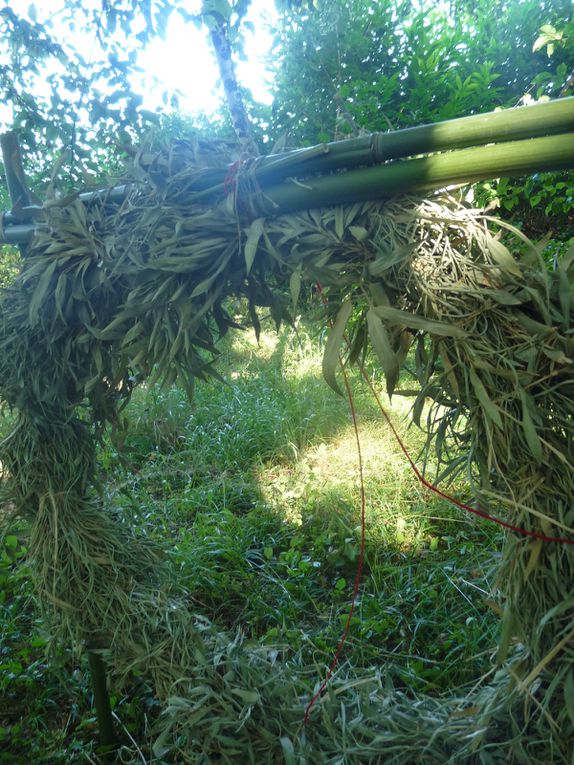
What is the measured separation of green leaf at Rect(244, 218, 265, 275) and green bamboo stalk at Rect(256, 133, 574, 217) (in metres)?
0.02

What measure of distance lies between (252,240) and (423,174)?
28 centimetres

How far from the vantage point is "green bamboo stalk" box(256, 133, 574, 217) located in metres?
0.70

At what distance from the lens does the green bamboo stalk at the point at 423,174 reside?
2.28 feet

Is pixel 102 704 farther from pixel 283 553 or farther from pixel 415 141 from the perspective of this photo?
pixel 415 141

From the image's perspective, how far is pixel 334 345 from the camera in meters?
0.79

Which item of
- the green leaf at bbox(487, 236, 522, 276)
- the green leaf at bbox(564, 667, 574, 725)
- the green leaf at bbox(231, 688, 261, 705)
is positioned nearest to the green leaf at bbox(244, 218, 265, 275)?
the green leaf at bbox(487, 236, 522, 276)

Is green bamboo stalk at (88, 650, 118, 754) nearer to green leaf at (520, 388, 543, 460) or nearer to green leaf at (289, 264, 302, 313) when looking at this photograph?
green leaf at (289, 264, 302, 313)

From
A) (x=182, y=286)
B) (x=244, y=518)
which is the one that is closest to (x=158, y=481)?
(x=244, y=518)

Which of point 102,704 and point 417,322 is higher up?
point 417,322

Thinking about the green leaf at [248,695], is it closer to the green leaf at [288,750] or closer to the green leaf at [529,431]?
the green leaf at [288,750]

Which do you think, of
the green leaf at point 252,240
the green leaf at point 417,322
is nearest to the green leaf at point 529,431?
the green leaf at point 417,322

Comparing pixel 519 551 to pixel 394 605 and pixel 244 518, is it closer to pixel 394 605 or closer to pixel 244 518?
pixel 394 605

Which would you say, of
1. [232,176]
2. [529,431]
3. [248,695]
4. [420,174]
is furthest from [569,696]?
[232,176]

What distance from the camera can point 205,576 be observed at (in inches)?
83.9
